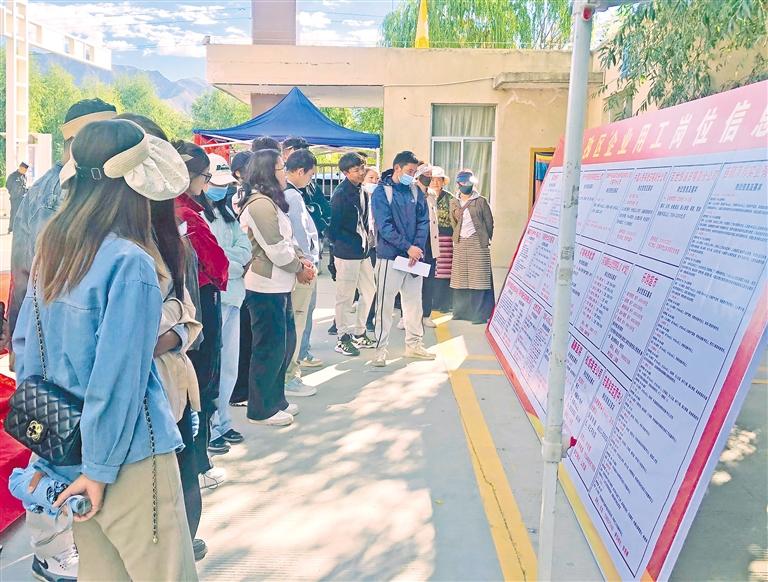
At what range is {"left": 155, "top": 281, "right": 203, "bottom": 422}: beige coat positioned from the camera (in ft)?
7.04

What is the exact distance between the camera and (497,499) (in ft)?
12.4

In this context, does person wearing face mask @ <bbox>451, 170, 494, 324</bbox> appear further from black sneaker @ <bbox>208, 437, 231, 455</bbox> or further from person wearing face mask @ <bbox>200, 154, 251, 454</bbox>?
black sneaker @ <bbox>208, 437, 231, 455</bbox>

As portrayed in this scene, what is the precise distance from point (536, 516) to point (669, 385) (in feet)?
3.90

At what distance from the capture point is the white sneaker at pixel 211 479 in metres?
3.87

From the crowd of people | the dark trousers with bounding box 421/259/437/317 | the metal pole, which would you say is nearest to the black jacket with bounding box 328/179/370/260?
the dark trousers with bounding box 421/259/437/317

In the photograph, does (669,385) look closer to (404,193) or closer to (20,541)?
(20,541)

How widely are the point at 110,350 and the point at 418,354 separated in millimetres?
5033

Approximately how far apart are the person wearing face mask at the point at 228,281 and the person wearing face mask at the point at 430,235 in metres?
2.96

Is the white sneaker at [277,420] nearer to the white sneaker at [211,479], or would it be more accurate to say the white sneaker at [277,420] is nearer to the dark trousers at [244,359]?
the dark trousers at [244,359]

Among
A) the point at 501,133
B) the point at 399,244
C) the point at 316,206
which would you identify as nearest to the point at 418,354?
the point at 399,244

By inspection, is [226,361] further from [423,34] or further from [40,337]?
[423,34]

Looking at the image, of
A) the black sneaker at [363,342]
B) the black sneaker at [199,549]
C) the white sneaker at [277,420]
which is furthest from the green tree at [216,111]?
the black sneaker at [199,549]

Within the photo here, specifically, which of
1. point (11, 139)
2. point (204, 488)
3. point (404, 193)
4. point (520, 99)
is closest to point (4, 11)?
point (11, 139)

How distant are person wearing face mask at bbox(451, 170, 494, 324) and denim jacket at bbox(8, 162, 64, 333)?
520cm
